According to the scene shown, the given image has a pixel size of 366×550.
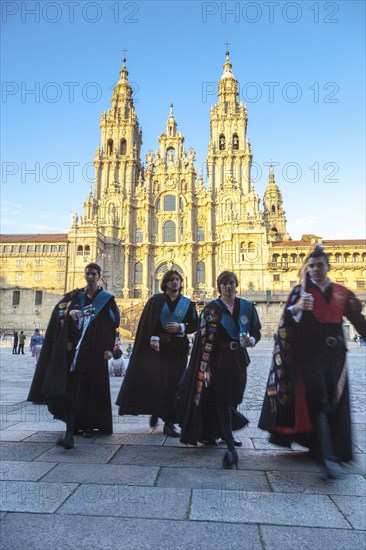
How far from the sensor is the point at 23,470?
131 inches

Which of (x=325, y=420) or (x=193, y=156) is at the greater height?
(x=193, y=156)

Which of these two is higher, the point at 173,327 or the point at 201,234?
the point at 201,234

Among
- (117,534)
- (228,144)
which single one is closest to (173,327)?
(117,534)

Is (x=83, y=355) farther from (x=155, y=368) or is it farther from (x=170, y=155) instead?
(x=170, y=155)

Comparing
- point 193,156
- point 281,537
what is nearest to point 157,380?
point 281,537

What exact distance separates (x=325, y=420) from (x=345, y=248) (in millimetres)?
47856

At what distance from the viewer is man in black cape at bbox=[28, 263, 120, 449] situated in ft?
14.4

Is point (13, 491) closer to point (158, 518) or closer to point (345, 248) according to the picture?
point (158, 518)

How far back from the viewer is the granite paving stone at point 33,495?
259 centimetres

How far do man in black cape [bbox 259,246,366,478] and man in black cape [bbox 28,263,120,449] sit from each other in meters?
2.09

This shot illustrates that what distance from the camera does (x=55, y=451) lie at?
393 cm

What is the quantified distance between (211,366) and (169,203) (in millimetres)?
52092

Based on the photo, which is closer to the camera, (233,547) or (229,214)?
(233,547)

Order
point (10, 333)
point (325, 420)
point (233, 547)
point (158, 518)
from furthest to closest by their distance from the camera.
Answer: point (10, 333), point (325, 420), point (158, 518), point (233, 547)
